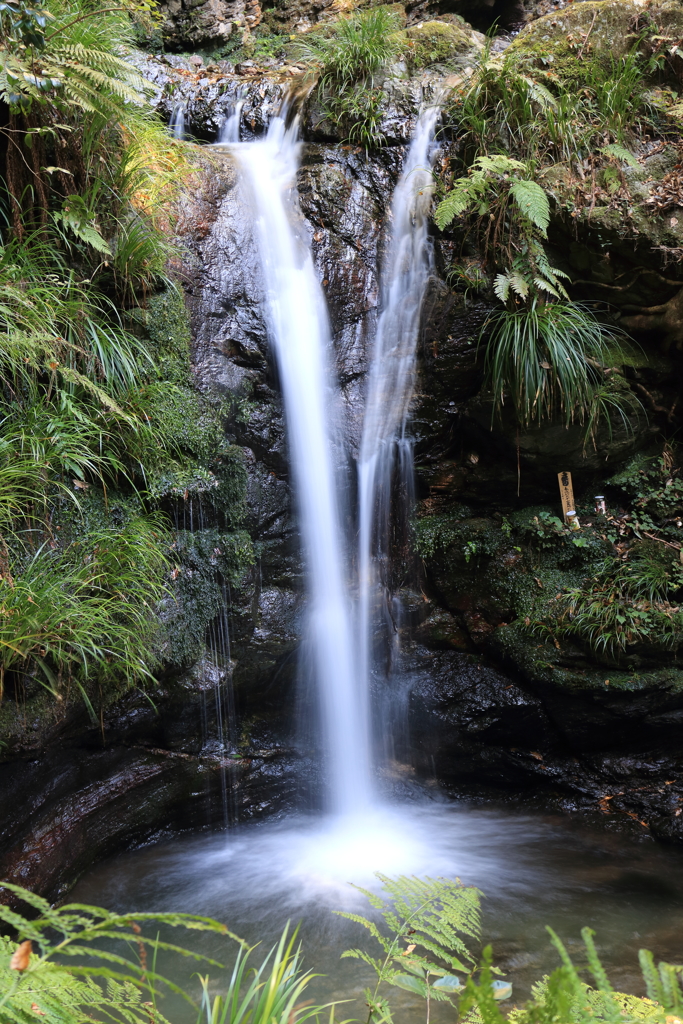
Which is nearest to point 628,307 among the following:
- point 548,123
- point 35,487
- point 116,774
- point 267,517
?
point 548,123

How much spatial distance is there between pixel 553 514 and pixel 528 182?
2.35 metres

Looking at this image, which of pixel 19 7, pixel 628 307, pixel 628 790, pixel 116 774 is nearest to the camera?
pixel 19 7

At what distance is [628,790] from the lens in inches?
168

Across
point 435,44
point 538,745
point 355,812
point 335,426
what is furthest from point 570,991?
point 435,44

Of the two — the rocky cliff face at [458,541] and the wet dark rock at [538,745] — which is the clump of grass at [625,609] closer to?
the rocky cliff face at [458,541]

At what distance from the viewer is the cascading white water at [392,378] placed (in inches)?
188

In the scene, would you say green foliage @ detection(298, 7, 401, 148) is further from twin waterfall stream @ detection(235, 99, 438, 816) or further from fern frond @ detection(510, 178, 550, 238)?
fern frond @ detection(510, 178, 550, 238)

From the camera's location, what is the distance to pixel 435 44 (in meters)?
6.22

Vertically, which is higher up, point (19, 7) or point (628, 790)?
point (19, 7)

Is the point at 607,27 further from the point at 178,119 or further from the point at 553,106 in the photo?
the point at 178,119

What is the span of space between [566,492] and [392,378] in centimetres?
157

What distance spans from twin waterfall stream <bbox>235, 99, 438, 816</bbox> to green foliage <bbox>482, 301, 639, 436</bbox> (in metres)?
0.74

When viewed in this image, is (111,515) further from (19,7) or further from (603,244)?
(603,244)

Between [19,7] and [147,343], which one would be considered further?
[147,343]
